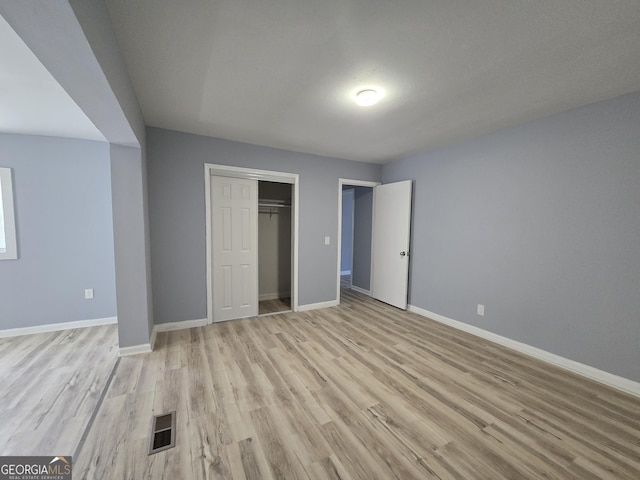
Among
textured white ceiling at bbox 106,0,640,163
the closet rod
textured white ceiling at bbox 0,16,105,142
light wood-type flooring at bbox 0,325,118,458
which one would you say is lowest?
light wood-type flooring at bbox 0,325,118,458

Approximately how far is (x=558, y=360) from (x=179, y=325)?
431cm

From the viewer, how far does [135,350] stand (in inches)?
101

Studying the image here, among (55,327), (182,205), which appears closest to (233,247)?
(182,205)

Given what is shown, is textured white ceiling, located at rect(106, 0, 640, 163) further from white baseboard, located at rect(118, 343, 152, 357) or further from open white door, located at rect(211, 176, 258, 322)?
white baseboard, located at rect(118, 343, 152, 357)

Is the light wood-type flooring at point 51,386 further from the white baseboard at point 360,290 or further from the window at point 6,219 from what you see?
the white baseboard at point 360,290

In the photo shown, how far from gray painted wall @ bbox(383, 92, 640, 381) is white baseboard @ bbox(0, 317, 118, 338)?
15.6 feet

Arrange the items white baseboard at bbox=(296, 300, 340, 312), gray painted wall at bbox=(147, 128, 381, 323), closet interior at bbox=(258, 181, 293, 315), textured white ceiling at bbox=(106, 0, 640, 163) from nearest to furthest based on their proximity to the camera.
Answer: textured white ceiling at bbox=(106, 0, 640, 163), gray painted wall at bbox=(147, 128, 381, 323), white baseboard at bbox=(296, 300, 340, 312), closet interior at bbox=(258, 181, 293, 315)

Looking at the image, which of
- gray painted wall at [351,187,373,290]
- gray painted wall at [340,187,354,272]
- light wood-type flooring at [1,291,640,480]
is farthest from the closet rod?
gray painted wall at [340,187,354,272]

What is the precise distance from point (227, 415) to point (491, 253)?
3246 mm

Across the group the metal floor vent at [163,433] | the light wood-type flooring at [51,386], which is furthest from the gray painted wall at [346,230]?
the metal floor vent at [163,433]

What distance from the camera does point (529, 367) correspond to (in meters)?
2.46

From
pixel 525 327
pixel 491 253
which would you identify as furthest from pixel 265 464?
pixel 491 253

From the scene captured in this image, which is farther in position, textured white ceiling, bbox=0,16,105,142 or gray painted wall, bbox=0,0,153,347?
textured white ceiling, bbox=0,16,105,142

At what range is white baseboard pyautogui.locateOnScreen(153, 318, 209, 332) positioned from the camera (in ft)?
10.2
